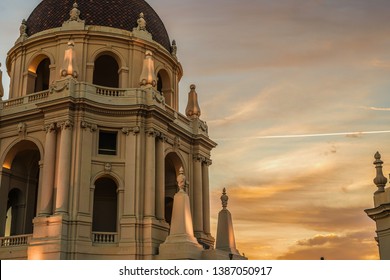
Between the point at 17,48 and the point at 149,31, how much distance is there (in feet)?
29.3

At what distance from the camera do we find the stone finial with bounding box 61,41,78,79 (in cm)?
3500

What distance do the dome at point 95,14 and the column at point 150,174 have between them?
866 centimetres

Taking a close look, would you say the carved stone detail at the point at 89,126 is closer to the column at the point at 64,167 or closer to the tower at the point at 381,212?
the column at the point at 64,167

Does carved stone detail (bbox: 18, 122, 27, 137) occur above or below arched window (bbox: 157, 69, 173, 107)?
below

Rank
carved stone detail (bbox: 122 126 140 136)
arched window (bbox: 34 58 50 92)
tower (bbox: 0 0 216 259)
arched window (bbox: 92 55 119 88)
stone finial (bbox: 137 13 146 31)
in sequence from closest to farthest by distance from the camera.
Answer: tower (bbox: 0 0 216 259), carved stone detail (bbox: 122 126 140 136), stone finial (bbox: 137 13 146 31), arched window (bbox: 34 58 50 92), arched window (bbox: 92 55 119 88)

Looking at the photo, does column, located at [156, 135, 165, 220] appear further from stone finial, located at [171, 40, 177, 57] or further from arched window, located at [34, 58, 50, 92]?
arched window, located at [34, 58, 50, 92]

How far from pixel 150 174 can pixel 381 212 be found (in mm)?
13423

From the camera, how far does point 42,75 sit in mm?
40719

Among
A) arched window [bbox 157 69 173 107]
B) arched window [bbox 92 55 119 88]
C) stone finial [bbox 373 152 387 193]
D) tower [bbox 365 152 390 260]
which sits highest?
arched window [bbox 92 55 119 88]

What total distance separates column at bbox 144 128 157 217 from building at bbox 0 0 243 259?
2.4 inches

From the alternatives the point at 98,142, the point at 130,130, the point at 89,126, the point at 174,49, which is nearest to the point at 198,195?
the point at 130,130

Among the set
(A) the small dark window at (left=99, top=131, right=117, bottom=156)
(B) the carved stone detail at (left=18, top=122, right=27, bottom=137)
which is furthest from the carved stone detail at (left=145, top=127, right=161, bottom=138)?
(B) the carved stone detail at (left=18, top=122, right=27, bottom=137)

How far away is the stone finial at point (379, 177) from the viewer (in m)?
27.3

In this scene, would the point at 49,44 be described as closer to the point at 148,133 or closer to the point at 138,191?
the point at 148,133
